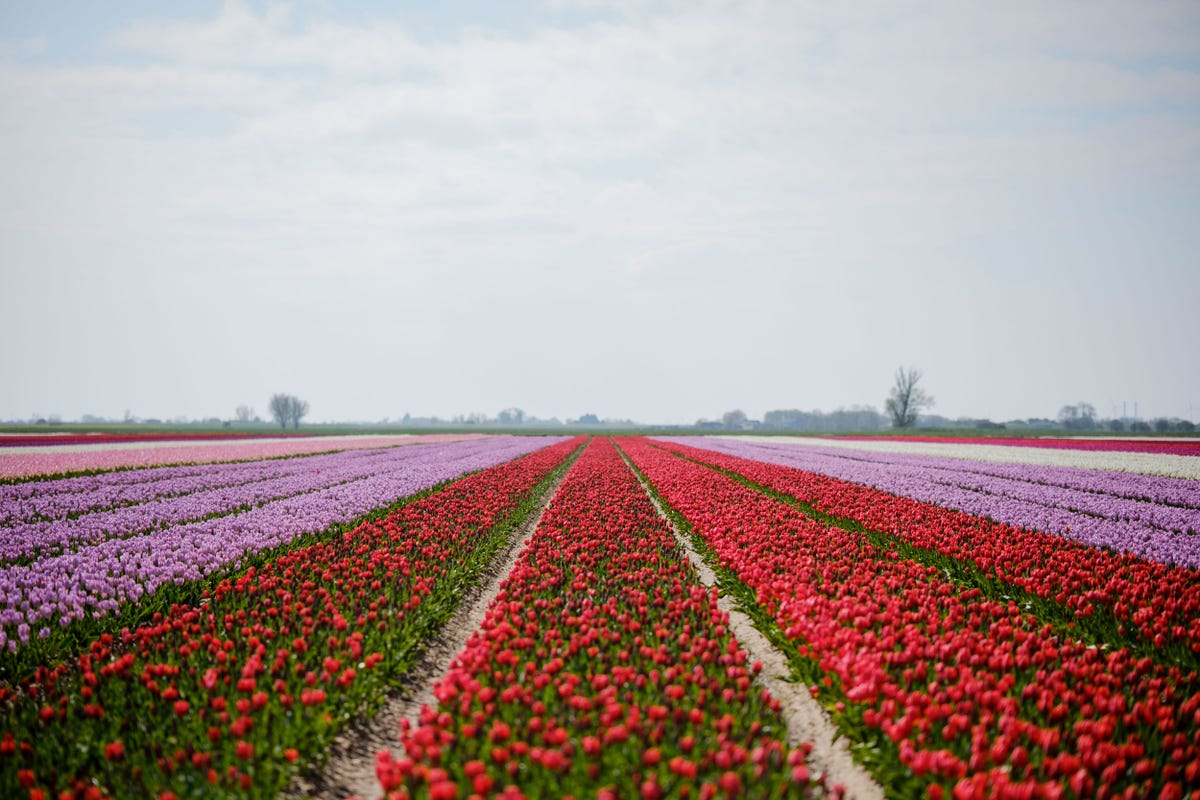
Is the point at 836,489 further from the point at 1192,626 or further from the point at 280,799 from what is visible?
the point at 280,799

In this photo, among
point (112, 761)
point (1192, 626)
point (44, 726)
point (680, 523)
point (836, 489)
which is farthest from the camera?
point (836, 489)

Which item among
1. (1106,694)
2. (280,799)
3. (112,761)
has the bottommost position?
(280,799)

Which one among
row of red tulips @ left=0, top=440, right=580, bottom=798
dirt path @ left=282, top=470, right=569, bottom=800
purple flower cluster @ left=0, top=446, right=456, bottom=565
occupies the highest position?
purple flower cluster @ left=0, top=446, right=456, bottom=565

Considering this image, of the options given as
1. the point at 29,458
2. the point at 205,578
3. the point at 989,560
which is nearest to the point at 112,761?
the point at 205,578

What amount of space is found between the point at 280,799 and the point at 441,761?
157cm

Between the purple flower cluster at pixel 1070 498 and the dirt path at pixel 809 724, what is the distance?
23.0ft

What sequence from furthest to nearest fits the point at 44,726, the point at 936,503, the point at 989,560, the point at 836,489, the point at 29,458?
the point at 29,458 < the point at 836,489 < the point at 936,503 < the point at 989,560 < the point at 44,726

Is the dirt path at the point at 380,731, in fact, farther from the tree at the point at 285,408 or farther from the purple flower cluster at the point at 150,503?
the tree at the point at 285,408

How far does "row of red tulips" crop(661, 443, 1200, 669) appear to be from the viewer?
691 cm

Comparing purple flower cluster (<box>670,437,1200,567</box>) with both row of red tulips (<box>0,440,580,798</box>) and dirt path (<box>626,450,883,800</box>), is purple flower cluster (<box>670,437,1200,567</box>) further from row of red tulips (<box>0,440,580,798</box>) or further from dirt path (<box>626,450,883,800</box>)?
row of red tulips (<box>0,440,580,798</box>)

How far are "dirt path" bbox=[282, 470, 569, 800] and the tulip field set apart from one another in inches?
4.4

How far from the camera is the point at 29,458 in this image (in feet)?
92.2

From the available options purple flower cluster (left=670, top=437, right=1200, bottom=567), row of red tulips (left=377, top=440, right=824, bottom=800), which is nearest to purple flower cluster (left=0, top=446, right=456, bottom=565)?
row of red tulips (left=377, top=440, right=824, bottom=800)

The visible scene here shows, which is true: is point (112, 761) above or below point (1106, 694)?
below
